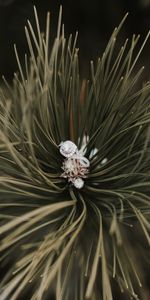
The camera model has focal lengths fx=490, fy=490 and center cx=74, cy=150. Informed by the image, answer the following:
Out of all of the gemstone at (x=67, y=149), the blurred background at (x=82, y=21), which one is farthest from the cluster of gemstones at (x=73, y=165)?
the blurred background at (x=82, y=21)

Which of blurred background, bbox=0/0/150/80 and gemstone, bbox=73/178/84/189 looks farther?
blurred background, bbox=0/0/150/80

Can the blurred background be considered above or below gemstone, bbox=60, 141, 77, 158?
above

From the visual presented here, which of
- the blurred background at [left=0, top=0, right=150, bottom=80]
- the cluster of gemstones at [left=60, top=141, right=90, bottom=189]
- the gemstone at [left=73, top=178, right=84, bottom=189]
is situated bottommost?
the gemstone at [left=73, top=178, right=84, bottom=189]

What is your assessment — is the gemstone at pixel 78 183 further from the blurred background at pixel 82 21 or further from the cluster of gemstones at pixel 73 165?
the blurred background at pixel 82 21


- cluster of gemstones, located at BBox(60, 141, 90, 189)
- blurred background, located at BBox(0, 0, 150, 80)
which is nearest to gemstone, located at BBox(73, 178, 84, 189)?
cluster of gemstones, located at BBox(60, 141, 90, 189)

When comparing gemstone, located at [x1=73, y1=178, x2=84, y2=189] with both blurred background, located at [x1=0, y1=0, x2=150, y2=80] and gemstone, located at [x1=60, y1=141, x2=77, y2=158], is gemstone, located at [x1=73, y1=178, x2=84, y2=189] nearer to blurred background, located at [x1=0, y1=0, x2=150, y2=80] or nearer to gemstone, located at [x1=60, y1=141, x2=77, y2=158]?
gemstone, located at [x1=60, y1=141, x2=77, y2=158]

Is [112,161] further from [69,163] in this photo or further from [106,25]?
[106,25]
